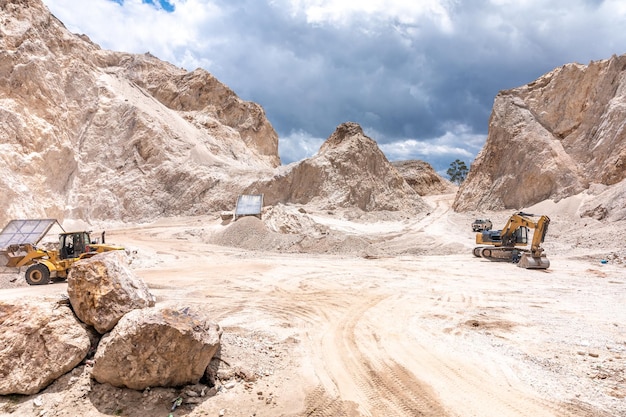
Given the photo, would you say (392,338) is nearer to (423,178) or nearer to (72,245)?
(72,245)

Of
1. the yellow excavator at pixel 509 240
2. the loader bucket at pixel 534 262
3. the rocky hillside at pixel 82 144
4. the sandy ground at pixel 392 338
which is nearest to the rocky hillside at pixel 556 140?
the yellow excavator at pixel 509 240

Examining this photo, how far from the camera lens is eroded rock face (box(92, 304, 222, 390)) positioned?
441 centimetres

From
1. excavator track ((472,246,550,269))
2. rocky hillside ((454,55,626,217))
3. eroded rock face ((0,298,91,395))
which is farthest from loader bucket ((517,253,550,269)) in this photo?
eroded rock face ((0,298,91,395))

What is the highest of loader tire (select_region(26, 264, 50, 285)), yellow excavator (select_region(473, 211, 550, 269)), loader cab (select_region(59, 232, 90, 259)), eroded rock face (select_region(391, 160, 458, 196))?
eroded rock face (select_region(391, 160, 458, 196))

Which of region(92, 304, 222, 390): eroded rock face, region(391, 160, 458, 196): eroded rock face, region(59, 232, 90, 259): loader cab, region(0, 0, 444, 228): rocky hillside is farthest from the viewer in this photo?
region(391, 160, 458, 196): eroded rock face

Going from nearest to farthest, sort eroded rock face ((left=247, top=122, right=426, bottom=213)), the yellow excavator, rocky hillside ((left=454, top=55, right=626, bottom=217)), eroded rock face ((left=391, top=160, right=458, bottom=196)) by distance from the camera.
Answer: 1. the yellow excavator
2. rocky hillside ((left=454, top=55, right=626, bottom=217))
3. eroded rock face ((left=247, top=122, right=426, bottom=213))
4. eroded rock face ((left=391, top=160, right=458, bottom=196))

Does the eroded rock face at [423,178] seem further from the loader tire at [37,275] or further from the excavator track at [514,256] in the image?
the loader tire at [37,275]

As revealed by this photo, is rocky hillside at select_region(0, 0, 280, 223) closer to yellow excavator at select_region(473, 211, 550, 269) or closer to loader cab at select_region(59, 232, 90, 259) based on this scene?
loader cab at select_region(59, 232, 90, 259)

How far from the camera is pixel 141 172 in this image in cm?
3656

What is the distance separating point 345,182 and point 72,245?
87.1 feet

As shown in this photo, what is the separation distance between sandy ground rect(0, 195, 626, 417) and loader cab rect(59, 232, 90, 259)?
1196mm

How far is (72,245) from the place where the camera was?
1257cm

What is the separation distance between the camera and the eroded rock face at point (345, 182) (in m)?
35.2

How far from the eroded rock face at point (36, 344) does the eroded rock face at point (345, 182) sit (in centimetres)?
2949
